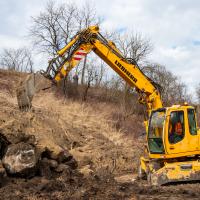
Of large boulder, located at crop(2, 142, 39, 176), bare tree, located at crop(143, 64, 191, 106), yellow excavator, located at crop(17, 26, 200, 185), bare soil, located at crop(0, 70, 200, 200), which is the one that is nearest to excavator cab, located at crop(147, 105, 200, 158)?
yellow excavator, located at crop(17, 26, 200, 185)

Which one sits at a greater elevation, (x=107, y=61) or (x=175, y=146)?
(x=107, y=61)

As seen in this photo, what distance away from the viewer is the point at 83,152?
15.2 metres

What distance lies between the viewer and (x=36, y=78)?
39.7 feet

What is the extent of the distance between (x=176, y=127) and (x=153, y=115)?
92cm

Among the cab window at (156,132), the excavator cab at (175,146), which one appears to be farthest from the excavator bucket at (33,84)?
the excavator cab at (175,146)

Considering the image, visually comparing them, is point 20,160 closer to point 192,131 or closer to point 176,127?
point 176,127

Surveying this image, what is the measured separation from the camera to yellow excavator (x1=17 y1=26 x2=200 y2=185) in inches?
428

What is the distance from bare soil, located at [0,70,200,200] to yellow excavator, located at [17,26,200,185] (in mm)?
505

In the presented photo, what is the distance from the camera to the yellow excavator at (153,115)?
1087 cm

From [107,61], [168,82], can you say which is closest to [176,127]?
[107,61]

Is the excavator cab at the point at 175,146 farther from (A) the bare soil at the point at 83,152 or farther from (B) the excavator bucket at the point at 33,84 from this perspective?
(B) the excavator bucket at the point at 33,84

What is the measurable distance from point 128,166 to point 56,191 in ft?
21.5

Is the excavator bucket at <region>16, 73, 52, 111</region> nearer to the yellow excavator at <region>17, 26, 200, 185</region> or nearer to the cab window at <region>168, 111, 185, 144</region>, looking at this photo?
the yellow excavator at <region>17, 26, 200, 185</region>

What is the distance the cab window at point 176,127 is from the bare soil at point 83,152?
4.47 feet
